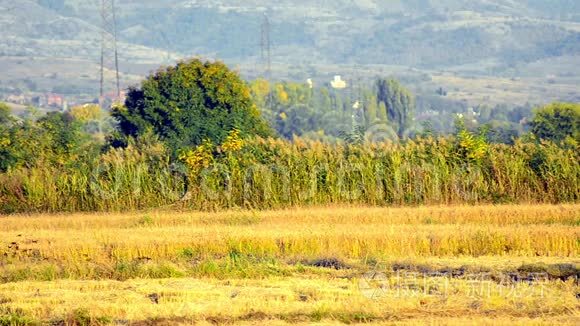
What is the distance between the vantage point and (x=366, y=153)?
30391 mm

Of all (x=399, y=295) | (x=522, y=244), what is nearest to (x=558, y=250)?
(x=522, y=244)

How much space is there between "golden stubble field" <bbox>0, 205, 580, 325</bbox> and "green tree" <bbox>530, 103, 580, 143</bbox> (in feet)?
136

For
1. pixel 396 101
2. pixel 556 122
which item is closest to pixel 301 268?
pixel 556 122

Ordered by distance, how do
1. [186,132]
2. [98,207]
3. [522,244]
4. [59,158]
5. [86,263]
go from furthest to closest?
1. [186,132]
2. [59,158]
3. [98,207]
4. [522,244]
5. [86,263]

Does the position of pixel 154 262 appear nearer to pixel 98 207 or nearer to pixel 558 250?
pixel 558 250

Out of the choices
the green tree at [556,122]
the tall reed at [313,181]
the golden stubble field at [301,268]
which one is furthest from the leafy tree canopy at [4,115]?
the golden stubble field at [301,268]

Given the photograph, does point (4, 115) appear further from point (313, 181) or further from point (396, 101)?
point (396, 101)

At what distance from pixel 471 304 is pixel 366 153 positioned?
15.3 m

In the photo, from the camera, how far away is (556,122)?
6888 centimetres

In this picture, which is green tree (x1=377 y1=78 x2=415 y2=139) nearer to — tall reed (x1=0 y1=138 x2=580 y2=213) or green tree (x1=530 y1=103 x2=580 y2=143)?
green tree (x1=530 y1=103 x2=580 y2=143)

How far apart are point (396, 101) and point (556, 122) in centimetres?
9255

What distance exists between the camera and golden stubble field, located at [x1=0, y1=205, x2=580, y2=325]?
15.0 meters

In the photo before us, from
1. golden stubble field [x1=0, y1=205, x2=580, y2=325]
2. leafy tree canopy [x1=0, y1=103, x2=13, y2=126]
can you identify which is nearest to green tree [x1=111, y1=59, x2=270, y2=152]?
leafy tree canopy [x1=0, y1=103, x2=13, y2=126]

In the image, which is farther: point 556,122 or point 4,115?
point 556,122
